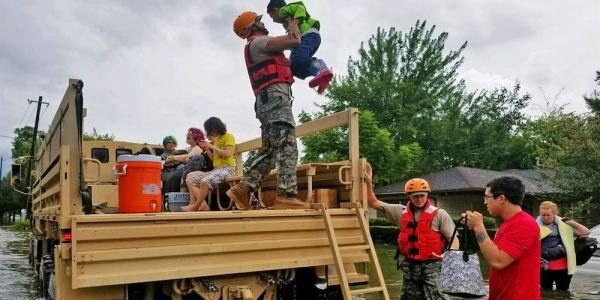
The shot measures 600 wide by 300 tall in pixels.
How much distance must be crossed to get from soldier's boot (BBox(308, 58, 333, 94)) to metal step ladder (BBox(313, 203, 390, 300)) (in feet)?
3.69

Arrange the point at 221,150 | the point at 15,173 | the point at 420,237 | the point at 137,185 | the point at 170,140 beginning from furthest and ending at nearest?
1. the point at 15,173
2. the point at 170,140
3. the point at 221,150
4. the point at 420,237
5. the point at 137,185

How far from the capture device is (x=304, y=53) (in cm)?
467

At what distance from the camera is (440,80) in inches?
1651

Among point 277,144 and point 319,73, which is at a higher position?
point 319,73

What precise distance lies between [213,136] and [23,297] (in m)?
4.73

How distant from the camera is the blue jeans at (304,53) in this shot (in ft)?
15.3

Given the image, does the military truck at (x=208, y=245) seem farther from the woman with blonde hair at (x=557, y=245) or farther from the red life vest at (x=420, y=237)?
the woman with blonde hair at (x=557, y=245)

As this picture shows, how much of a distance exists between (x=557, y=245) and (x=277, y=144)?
17.1 feet

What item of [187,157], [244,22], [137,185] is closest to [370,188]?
[244,22]

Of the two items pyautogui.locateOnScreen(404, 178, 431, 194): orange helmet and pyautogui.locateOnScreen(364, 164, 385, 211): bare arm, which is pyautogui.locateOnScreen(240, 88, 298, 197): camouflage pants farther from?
pyautogui.locateOnScreen(404, 178, 431, 194): orange helmet

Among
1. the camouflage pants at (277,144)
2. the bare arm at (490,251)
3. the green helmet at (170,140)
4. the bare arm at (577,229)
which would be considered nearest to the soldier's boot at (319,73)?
the camouflage pants at (277,144)

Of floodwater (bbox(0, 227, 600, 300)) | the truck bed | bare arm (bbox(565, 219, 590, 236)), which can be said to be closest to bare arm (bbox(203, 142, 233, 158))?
the truck bed

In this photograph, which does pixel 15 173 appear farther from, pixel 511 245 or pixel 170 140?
pixel 511 245

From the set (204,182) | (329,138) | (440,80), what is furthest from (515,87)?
(204,182)
